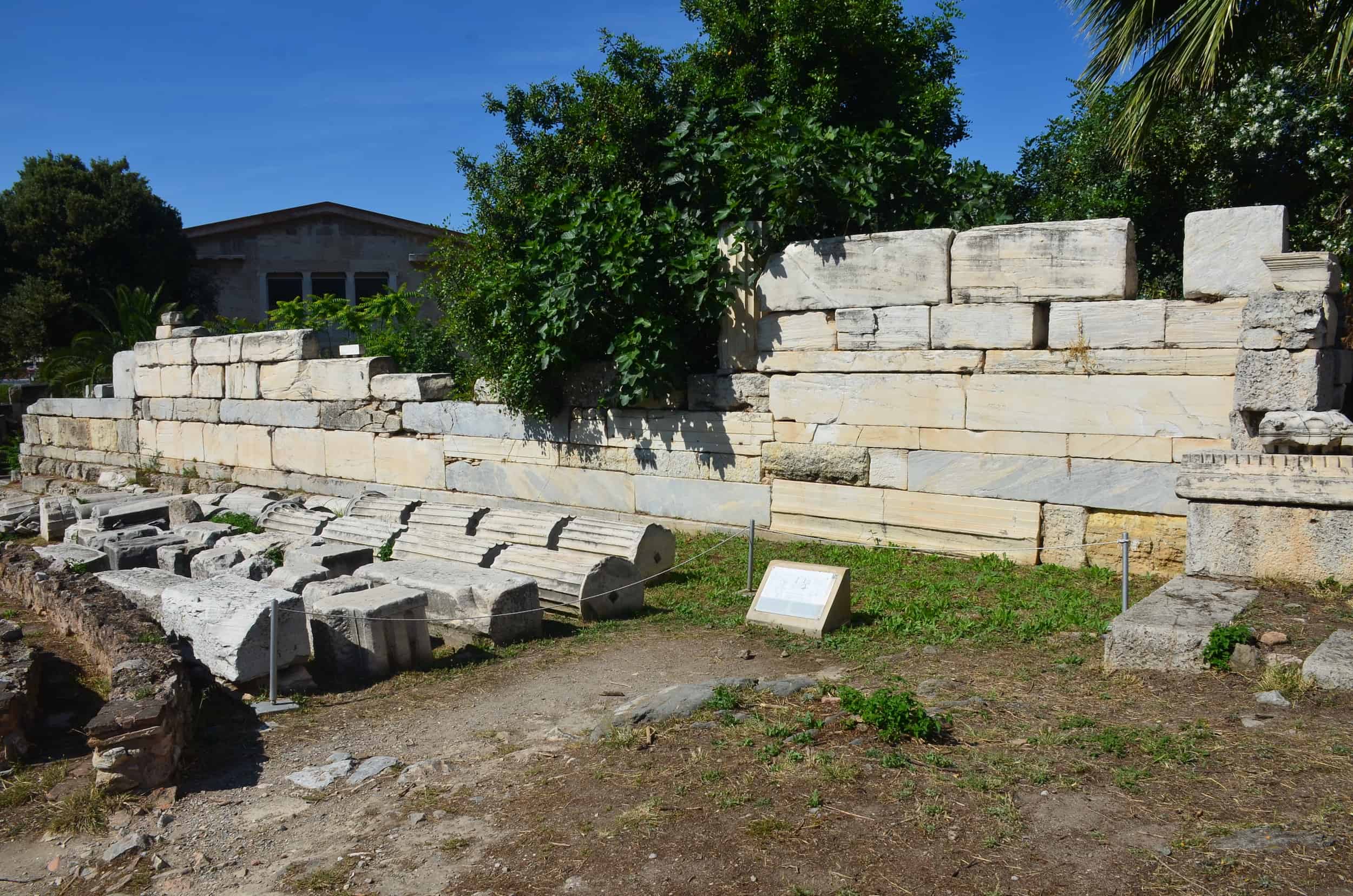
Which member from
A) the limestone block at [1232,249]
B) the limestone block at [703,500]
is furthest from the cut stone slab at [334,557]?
the limestone block at [1232,249]

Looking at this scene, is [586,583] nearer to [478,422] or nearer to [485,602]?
[485,602]

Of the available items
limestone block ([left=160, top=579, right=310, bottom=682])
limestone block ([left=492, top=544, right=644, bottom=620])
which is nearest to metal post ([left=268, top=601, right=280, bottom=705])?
limestone block ([left=160, top=579, right=310, bottom=682])

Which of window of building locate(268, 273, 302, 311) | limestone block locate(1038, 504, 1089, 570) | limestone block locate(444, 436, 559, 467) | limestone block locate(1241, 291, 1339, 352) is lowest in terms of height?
limestone block locate(1038, 504, 1089, 570)

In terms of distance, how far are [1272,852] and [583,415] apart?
8.41 metres

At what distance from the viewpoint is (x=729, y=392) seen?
33.5 ft

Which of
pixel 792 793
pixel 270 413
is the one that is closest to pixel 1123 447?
pixel 792 793

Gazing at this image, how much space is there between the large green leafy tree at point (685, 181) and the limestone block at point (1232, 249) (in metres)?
2.40

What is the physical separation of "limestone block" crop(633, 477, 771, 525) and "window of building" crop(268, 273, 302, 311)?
17.9 meters

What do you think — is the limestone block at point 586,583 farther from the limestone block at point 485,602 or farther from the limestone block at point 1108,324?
the limestone block at point 1108,324

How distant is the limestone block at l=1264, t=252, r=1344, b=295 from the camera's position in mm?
7160

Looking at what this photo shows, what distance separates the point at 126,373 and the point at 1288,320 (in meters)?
17.6

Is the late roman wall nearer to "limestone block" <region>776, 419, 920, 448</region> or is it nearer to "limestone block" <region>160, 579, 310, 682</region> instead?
"limestone block" <region>776, 419, 920, 448</region>

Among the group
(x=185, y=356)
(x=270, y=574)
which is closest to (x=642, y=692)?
(x=270, y=574)

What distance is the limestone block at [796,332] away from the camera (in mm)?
9531
